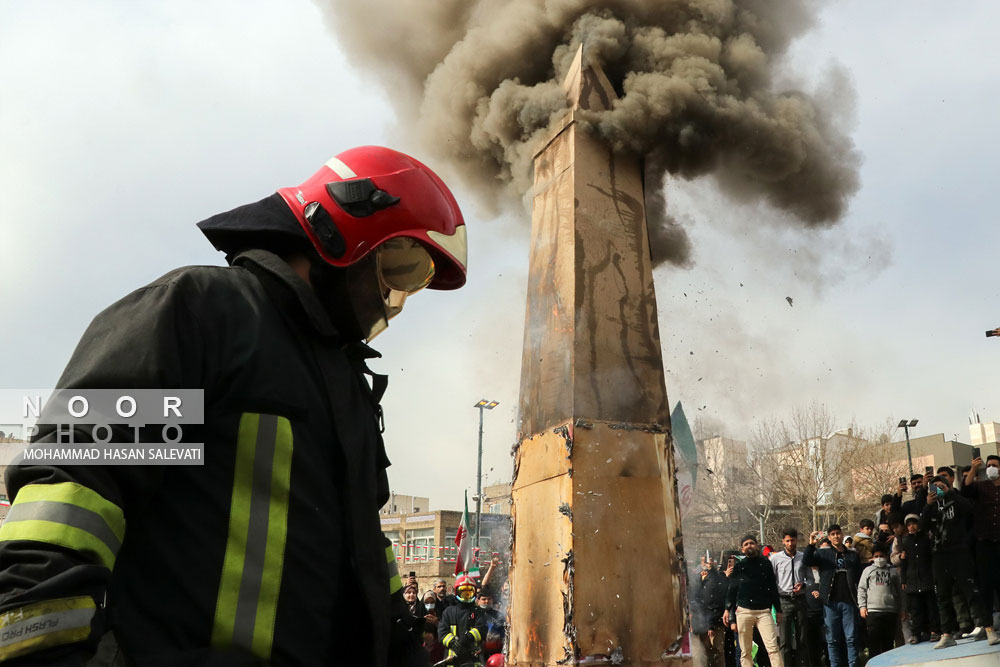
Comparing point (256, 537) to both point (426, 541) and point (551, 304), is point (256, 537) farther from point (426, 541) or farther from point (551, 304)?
point (426, 541)

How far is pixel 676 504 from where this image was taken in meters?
4.68

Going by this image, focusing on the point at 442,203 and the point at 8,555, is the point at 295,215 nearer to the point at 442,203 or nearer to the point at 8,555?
the point at 442,203

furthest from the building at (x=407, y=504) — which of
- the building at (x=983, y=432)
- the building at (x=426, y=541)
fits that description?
the building at (x=983, y=432)

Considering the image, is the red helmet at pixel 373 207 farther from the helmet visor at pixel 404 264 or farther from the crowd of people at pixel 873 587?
the crowd of people at pixel 873 587

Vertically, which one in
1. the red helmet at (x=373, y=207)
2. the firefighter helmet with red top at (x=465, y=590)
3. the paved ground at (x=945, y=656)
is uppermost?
the red helmet at (x=373, y=207)

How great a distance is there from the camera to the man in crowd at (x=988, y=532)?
6.94 m

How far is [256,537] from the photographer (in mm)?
1269

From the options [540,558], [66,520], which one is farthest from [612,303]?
[66,520]

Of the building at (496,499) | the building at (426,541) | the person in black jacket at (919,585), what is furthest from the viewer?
the building at (426,541)

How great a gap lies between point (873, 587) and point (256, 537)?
8.99m

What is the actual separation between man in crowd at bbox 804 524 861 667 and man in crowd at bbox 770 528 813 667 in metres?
0.22

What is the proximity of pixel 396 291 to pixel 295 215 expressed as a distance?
310 mm

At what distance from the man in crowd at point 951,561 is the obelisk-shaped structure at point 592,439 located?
13.4 feet

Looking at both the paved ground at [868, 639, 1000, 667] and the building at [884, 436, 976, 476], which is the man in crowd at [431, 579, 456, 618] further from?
the building at [884, 436, 976, 476]
